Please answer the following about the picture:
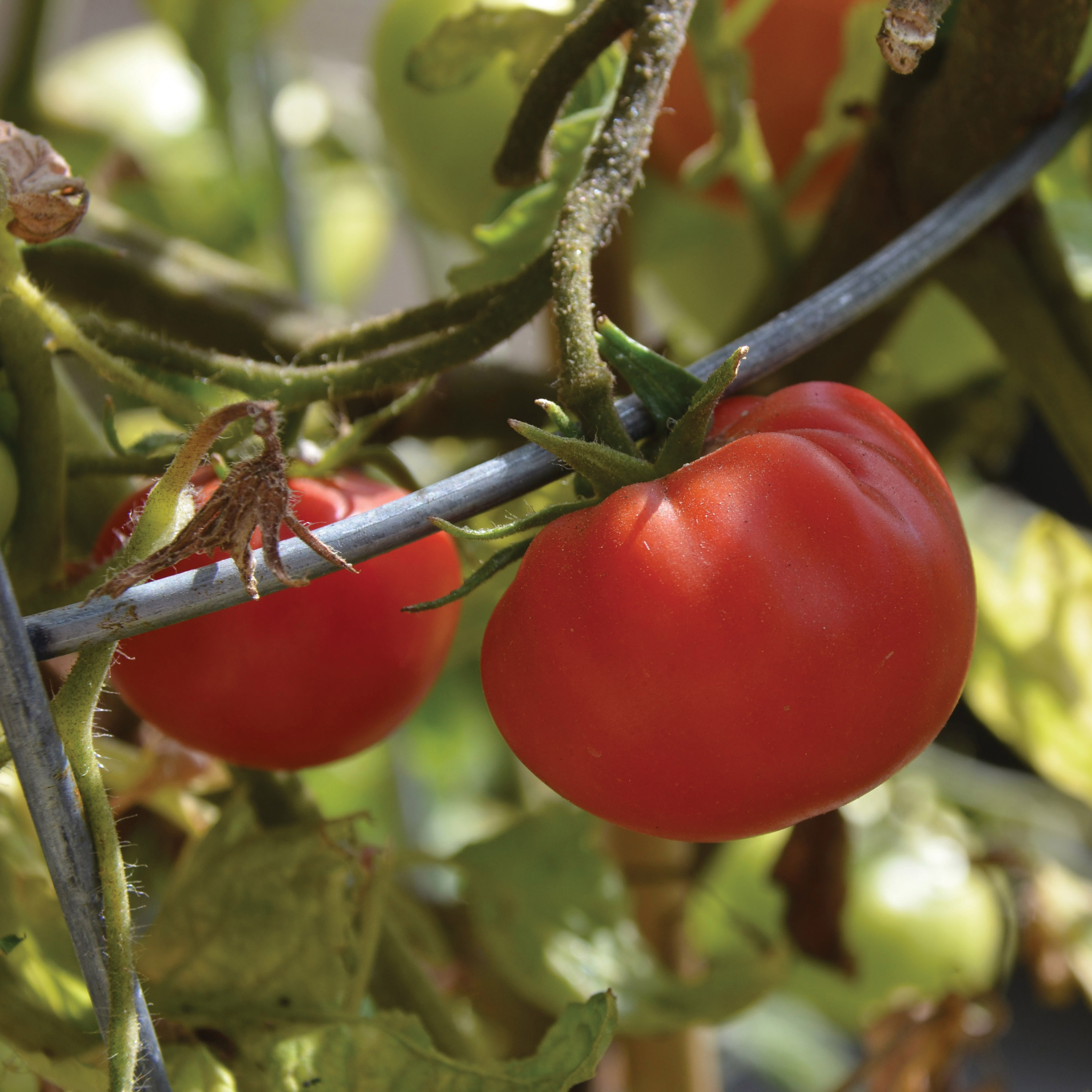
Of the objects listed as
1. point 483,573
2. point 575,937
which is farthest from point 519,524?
point 575,937

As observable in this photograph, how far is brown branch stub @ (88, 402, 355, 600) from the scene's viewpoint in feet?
0.59

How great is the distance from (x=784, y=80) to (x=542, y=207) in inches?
8.5

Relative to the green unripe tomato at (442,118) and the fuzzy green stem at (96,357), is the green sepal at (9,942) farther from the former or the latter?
the green unripe tomato at (442,118)

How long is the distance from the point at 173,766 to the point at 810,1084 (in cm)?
68

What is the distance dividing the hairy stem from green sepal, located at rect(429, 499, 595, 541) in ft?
0.31

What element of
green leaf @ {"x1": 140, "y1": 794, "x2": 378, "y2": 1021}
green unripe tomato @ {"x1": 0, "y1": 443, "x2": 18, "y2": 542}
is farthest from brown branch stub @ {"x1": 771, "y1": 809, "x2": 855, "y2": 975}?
green unripe tomato @ {"x1": 0, "y1": 443, "x2": 18, "y2": 542}

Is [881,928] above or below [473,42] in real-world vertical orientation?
below

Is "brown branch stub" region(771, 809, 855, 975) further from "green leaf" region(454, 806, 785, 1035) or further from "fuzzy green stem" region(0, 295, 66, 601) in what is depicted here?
"fuzzy green stem" region(0, 295, 66, 601)

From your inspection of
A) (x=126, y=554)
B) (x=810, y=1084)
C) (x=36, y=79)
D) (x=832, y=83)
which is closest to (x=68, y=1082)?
(x=126, y=554)

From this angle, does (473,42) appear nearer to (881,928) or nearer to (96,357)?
(96,357)

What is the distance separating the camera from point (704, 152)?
1.34ft

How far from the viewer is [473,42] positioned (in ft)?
1.06

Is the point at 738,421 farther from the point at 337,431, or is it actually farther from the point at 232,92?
the point at 232,92

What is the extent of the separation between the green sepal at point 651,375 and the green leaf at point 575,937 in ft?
0.81
